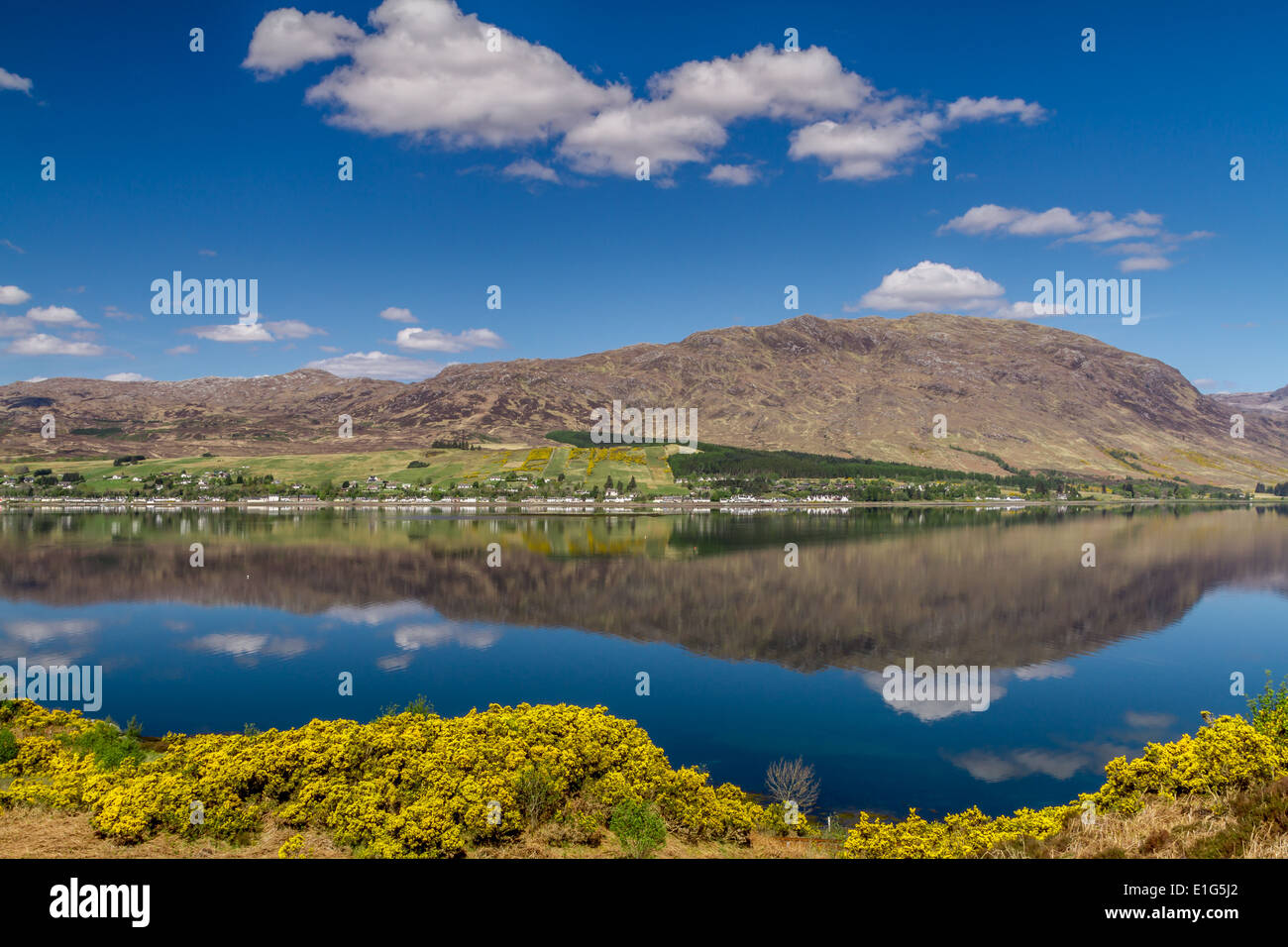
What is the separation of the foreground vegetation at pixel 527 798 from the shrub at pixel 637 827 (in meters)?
0.05

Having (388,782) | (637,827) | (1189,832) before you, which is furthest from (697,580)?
(1189,832)

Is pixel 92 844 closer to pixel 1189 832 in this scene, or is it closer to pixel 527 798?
pixel 527 798

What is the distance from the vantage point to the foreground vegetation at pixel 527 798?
17016mm

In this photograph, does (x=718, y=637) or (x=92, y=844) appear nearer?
(x=92, y=844)

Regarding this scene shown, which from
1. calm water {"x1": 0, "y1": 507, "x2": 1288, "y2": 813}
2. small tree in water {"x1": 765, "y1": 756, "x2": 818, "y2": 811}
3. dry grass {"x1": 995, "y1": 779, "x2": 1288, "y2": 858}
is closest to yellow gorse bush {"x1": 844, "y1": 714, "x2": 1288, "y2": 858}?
dry grass {"x1": 995, "y1": 779, "x2": 1288, "y2": 858}

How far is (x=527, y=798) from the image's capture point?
20.3 metres

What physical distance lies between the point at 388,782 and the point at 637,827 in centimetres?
663

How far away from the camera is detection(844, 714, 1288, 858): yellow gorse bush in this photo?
57.2 feet

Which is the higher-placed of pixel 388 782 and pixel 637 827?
pixel 388 782

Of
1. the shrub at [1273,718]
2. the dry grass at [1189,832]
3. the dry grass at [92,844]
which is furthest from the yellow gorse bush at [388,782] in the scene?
the shrub at [1273,718]

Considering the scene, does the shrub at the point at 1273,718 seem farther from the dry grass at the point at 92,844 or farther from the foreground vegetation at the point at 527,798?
the dry grass at the point at 92,844
